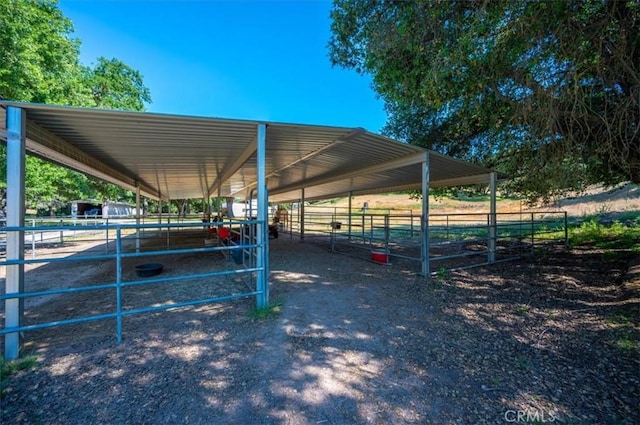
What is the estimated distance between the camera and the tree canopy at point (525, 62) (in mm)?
2760

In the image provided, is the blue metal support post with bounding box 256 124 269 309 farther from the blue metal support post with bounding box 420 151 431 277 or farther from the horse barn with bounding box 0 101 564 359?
the blue metal support post with bounding box 420 151 431 277

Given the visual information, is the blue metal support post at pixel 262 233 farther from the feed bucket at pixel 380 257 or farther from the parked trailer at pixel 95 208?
the parked trailer at pixel 95 208

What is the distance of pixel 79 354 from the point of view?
2.43 metres

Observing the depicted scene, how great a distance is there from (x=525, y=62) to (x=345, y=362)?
3.68 m

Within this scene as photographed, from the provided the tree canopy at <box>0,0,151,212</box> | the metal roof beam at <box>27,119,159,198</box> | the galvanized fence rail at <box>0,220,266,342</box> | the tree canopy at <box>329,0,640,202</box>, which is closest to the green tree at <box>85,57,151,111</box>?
the tree canopy at <box>0,0,151,212</box>

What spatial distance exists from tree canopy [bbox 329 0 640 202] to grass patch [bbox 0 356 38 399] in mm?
4600

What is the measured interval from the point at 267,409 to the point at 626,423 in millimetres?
2277

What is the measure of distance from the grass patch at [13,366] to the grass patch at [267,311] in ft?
6.18

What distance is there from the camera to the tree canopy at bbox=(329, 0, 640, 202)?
2760 millimetres

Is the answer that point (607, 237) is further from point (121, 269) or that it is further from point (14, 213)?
point (14, 213)

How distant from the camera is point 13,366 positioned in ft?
7.27

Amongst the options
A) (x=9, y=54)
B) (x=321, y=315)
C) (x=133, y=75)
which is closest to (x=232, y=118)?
(x=321, y=315)

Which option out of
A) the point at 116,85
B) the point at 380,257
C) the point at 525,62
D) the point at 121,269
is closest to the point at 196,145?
the point at 121,269

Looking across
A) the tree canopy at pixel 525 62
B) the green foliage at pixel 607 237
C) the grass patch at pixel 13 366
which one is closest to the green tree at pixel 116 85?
the grass patch at pixel 13 366
